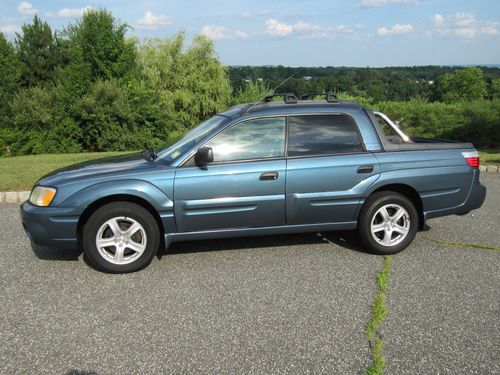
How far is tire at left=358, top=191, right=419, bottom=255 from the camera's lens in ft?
16.4

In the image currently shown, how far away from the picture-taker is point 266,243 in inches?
215

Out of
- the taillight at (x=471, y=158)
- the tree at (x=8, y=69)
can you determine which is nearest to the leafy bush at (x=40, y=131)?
the tree at (x=8, y=69)

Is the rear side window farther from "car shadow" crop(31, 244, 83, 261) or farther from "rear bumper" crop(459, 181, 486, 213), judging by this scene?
"car shadow" crop(31, 244, 83, 261)

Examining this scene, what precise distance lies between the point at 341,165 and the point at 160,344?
267 centimetres

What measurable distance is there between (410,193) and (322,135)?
123 centimetres

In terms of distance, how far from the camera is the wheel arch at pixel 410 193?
201 inches

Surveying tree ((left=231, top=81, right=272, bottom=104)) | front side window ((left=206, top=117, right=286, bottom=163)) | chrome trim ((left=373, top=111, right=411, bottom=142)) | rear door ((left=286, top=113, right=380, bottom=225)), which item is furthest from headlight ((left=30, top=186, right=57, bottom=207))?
tree ((left=231, top=81, right=272, bottom=104))

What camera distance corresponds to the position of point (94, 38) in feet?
55.4

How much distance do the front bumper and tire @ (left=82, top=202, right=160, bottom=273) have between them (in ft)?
0.43

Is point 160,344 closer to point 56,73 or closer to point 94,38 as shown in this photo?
point 94,38

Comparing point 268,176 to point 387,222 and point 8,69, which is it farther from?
point 8,69

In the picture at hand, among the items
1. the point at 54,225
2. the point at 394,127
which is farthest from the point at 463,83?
the point at 54,225

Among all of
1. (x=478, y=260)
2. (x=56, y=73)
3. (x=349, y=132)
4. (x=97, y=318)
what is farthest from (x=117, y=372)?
(x=56, y=73)

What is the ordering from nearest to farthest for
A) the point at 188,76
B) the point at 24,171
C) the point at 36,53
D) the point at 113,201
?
the point at 113,201
the point at 24,171
the point at 36,53
the point at 188,76
